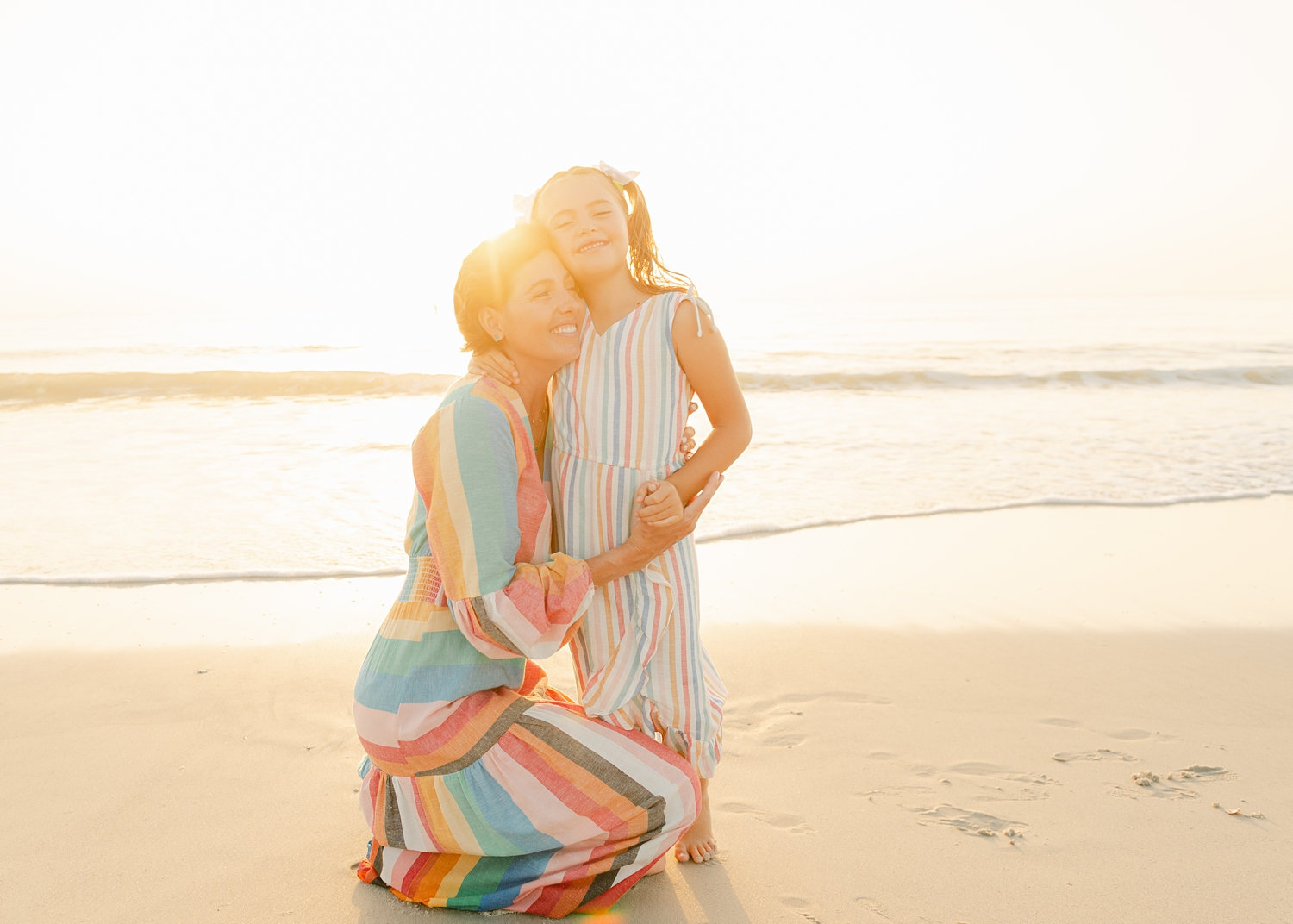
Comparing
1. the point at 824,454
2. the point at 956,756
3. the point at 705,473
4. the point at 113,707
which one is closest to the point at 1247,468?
the point at 824,454

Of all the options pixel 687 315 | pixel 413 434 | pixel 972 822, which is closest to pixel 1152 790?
pixel 972 822

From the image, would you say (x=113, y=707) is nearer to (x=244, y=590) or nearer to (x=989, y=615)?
(x=244, y=590)

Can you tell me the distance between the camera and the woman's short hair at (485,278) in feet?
7.91

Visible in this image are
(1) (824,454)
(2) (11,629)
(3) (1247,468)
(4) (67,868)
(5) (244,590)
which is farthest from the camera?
(1) (824,454)

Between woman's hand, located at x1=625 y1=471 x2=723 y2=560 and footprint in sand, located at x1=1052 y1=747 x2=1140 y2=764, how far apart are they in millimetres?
1642

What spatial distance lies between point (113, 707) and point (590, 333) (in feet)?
8.16

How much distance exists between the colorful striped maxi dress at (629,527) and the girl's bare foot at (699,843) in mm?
181

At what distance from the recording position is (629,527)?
253 centimetres

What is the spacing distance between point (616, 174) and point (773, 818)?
6.49 ft

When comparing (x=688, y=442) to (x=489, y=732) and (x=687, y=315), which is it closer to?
(x=687, y=315)

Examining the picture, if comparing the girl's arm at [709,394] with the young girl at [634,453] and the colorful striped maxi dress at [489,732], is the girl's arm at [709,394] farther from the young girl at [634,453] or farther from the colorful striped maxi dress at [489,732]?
the colorful striped maxi dress at [489,732]

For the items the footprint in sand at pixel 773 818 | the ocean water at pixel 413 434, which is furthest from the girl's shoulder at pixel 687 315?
the ocean water at pixel 413 434

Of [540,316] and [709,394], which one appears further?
[709,394]

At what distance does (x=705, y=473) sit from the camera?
255cm
